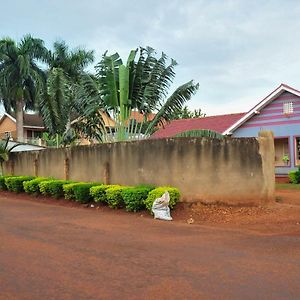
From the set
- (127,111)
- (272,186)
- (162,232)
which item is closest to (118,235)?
(162,232)

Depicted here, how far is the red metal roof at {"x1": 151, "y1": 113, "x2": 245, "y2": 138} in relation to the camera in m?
25.8

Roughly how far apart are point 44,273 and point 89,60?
107 ft

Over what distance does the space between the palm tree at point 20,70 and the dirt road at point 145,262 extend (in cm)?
2573

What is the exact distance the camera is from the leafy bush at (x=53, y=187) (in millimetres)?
16359

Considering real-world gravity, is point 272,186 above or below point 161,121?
below

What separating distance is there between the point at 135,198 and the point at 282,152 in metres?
13.5

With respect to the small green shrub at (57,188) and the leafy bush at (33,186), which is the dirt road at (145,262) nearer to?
the small green shrub at (57,188)

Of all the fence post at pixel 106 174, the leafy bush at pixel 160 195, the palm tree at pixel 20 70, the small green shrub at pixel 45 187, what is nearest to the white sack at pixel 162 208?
the leafy bush at pixel 160 195

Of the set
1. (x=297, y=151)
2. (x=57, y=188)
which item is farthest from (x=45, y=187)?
(x=297, y=151)

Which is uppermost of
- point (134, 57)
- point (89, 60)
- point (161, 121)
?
point (89, 60)

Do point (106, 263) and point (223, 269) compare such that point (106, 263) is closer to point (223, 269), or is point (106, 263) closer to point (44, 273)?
point (44, 273)

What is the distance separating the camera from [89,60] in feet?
121

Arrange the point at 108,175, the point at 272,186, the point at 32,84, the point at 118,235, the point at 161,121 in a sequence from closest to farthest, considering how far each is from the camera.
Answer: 1. the point at 118,235
2. the point at 272,186
3. the point at 108,175
4. the point at 161,121
5. the point at 32,84

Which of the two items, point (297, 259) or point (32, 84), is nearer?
point (297, 259)
